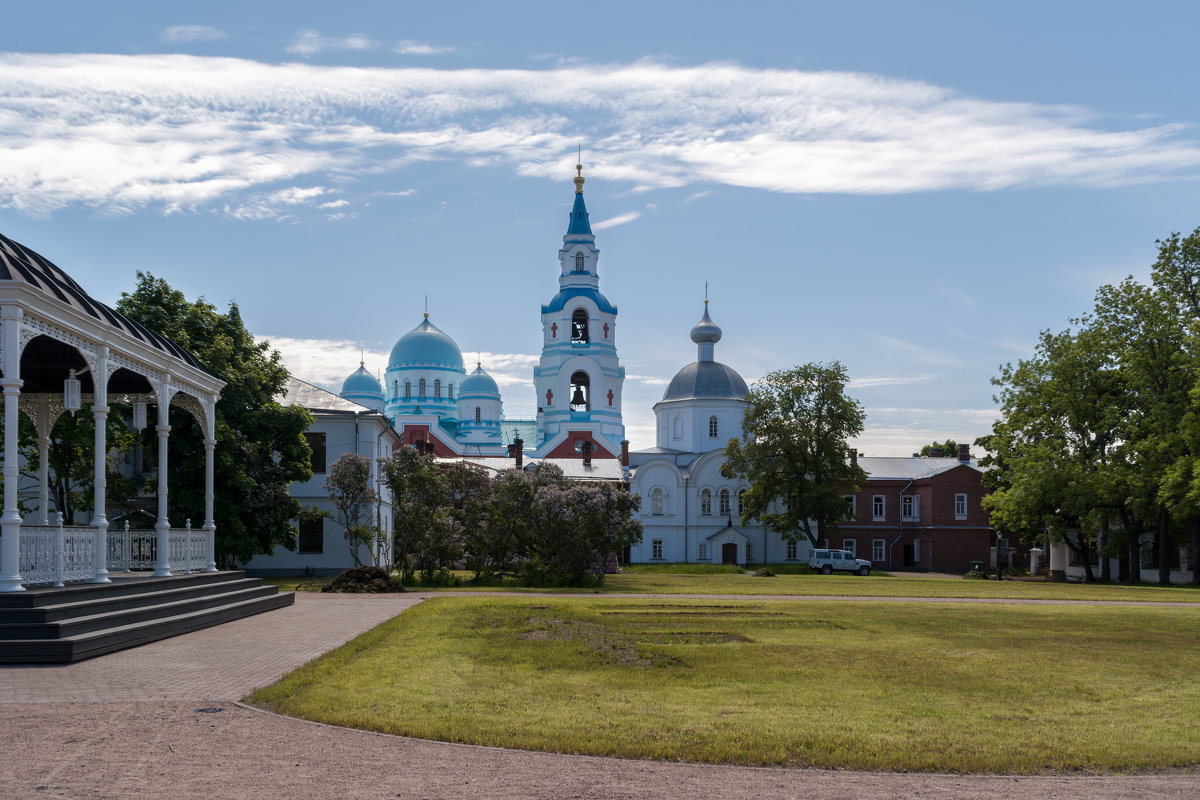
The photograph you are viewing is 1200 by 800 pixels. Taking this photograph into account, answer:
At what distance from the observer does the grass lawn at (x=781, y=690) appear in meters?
7.97

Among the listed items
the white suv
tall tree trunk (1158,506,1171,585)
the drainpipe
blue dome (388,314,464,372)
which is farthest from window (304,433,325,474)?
blue dome (388,314,464,372)

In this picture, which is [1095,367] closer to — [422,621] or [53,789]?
[422,621]

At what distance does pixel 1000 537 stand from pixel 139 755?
55151mm

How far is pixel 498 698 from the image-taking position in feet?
32.4

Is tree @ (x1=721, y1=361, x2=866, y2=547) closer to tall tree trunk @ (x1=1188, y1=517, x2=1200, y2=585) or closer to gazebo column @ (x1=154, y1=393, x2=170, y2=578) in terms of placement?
tall tree trunk @ (x1=1188, y1=517, x2=1200, y2=585)

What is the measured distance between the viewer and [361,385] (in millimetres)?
85875

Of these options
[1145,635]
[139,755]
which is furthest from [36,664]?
[1145,635]

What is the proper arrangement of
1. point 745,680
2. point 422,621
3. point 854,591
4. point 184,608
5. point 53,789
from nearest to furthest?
1. point 53,789
2. point 745,680
3. point 184,608
4. point 422,621
5. point 854,591

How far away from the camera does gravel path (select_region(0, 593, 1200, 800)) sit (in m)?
6.64

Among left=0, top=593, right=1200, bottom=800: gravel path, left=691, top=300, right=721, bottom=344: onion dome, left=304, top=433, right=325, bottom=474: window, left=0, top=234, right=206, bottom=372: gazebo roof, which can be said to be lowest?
left=0, top=593, right=1200, bottom=800: gravel path

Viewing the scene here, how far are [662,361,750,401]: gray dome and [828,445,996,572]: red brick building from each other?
973 centimetres

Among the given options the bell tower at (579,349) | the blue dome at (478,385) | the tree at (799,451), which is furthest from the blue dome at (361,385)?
the tree at (799,451)

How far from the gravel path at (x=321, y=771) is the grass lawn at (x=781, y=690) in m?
0.35

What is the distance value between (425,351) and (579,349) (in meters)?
16.2
